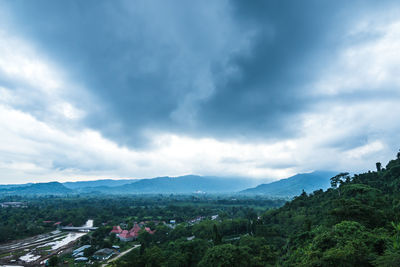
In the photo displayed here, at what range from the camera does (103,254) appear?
139 feet

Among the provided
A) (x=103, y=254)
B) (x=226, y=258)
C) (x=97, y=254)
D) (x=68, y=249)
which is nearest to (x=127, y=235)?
(x=68, y=249)

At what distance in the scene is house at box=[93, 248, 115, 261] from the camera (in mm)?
41469

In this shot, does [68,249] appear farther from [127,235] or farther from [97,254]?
[127,235]

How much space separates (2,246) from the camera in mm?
51875

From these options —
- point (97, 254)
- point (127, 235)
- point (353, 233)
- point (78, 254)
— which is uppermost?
point (353, 233)

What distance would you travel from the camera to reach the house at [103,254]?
41.5m

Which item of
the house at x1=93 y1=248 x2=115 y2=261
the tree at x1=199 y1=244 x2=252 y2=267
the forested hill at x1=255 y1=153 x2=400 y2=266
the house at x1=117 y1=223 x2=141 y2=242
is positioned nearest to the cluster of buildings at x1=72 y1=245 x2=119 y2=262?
the house at x1=93 y1=248 x2=115 y2=261

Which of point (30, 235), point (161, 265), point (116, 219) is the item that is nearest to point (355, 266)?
point (161, 265)

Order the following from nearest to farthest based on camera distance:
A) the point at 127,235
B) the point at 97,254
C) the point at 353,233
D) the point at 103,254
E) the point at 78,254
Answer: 1. the point at 353,233
2. the point at 97,254
3. the point at 103,254
4. the point at 78,254
5. the point at 127,235

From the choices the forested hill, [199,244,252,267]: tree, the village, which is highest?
the forested hill

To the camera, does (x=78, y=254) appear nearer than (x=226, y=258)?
No

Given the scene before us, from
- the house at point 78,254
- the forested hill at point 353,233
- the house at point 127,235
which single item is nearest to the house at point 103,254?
the house at point 78,254

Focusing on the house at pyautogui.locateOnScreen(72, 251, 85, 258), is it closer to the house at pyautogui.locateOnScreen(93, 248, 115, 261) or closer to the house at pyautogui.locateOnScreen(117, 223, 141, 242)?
the house at pyautogui.locateOnScreen(93, 248, 115, 261)

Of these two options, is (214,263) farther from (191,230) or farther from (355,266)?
(191,230)
